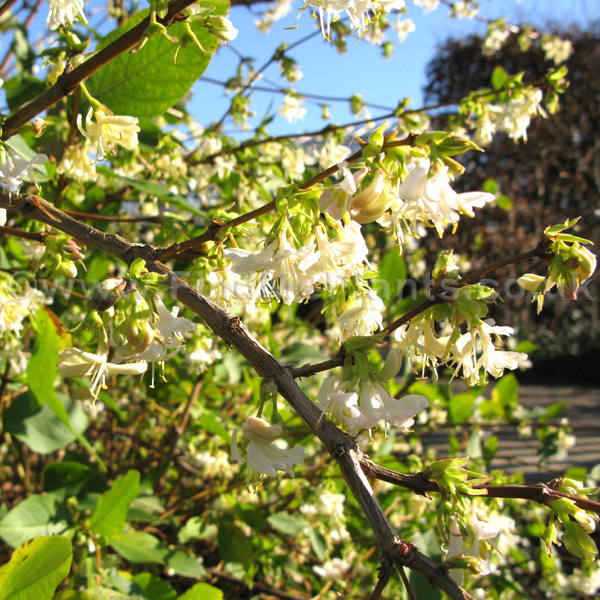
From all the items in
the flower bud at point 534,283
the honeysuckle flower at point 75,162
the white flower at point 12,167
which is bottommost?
the flower bud at point 534,283

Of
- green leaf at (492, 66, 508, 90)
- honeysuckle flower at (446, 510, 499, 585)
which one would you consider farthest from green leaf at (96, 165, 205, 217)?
green leaf at (492, 66, 508, 90)

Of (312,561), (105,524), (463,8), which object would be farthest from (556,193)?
(105,524)

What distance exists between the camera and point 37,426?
4.93 ft

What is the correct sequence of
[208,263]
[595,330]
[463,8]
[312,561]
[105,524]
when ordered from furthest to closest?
1. [595,330]
2. [463,8]
3. [312,561]
4. [105,524]
5. [208,263]

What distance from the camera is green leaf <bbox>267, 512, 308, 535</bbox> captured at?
1975 millimetres

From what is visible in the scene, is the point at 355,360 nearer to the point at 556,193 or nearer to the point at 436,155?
the point at 436,155

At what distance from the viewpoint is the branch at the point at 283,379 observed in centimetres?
59

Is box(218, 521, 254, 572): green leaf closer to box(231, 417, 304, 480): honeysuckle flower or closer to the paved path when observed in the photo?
box(231, 417, 304, 480): honeysuckle flower

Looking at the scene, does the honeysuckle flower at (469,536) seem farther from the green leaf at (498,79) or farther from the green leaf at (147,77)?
the green leaf at (498,79)

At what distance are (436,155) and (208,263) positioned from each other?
395 millimetres

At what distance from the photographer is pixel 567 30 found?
472 inches

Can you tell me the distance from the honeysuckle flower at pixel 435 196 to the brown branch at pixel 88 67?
41 centimetres

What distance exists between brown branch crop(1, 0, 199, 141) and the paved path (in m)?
2.78

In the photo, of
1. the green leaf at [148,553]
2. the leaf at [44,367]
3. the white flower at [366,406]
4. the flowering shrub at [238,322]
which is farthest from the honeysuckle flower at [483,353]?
the green leaf at [148,553]
